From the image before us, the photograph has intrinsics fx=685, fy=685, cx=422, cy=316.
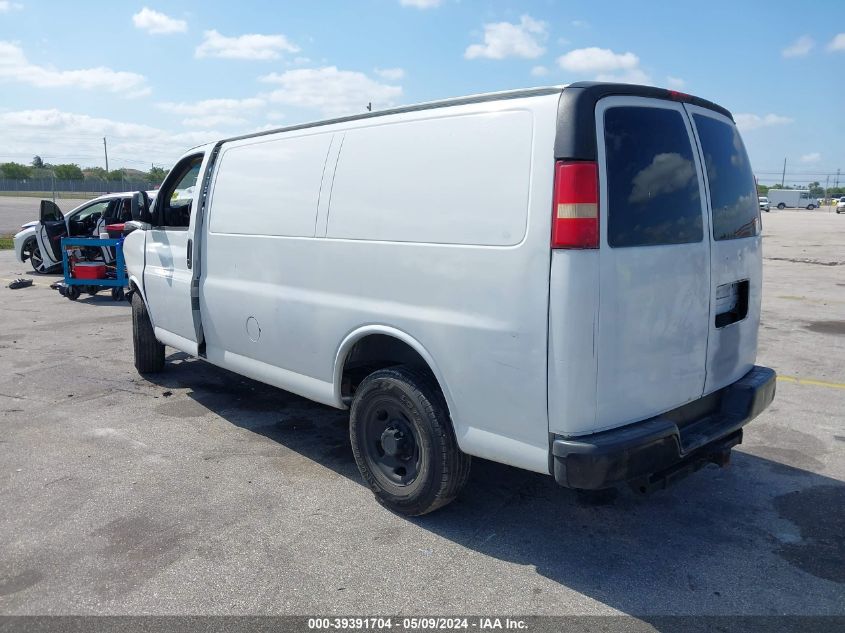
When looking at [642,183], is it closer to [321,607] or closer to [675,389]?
[675,389]

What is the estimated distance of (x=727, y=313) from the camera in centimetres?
379

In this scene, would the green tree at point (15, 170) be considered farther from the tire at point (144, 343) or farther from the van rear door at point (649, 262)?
the van rear door at point (649, 262)

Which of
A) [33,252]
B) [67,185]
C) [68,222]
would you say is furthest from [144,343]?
[67,185]

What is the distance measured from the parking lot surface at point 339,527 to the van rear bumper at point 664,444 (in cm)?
49

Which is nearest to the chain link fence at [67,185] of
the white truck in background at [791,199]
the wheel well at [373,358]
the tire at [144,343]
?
the tire at [144,343]

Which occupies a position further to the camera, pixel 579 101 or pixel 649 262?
pixel 649 262

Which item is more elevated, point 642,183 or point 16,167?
point 16,167

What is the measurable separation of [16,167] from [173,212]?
398ft

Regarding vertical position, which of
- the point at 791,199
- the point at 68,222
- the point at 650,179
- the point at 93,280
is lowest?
the point at 93,280

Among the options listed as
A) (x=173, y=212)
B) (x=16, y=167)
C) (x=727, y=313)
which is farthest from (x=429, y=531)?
(x=16, y=167)

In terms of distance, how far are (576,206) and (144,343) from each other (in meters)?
5.19

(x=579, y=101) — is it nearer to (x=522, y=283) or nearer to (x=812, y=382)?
(x=522, y=283)

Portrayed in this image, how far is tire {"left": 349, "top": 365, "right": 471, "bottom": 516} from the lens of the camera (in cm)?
366

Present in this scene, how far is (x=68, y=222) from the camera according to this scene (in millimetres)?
14078
